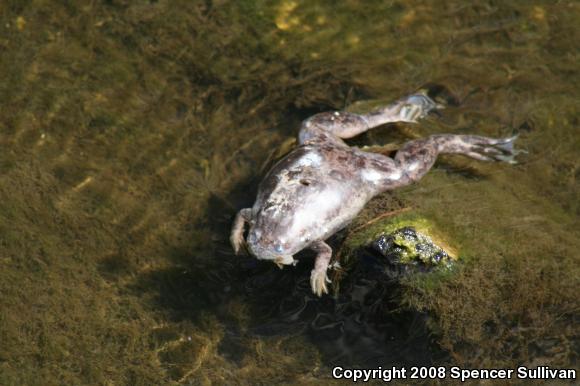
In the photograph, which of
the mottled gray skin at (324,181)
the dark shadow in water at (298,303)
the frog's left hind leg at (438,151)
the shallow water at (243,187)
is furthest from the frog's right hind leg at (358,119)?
the dark shadow in water at (298,303)

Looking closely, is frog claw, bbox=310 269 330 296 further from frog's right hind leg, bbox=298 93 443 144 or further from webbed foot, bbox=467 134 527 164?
webbed foot, bbox=467 134 527 164

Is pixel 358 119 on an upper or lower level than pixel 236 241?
upper

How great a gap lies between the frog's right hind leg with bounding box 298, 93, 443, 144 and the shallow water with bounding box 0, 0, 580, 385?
14cm

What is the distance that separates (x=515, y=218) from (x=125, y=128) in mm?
4010

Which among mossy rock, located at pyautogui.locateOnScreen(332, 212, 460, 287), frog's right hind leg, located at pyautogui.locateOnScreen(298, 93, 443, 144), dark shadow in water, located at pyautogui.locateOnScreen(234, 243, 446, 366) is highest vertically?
frog's right hind leg, located at pyautogui.locateOnScreen(298, 93, 443, 144)

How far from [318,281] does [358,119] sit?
187cm

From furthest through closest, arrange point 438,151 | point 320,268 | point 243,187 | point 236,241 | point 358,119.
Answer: point 358,119 → point 243,187 → point 438,151 → point 236,241 → point 320,268

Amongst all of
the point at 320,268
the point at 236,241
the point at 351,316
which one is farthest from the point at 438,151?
the point at 236,241

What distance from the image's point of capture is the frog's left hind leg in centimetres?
638

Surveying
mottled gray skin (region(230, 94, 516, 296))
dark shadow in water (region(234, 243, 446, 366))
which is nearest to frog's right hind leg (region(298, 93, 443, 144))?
mottled gray skin (region(230, 94, 516, 296))

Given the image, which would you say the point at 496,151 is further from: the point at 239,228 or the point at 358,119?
the point at 239,228

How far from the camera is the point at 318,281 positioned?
5.86 meters

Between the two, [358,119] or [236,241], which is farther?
[358,119]

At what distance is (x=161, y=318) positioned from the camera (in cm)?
608
